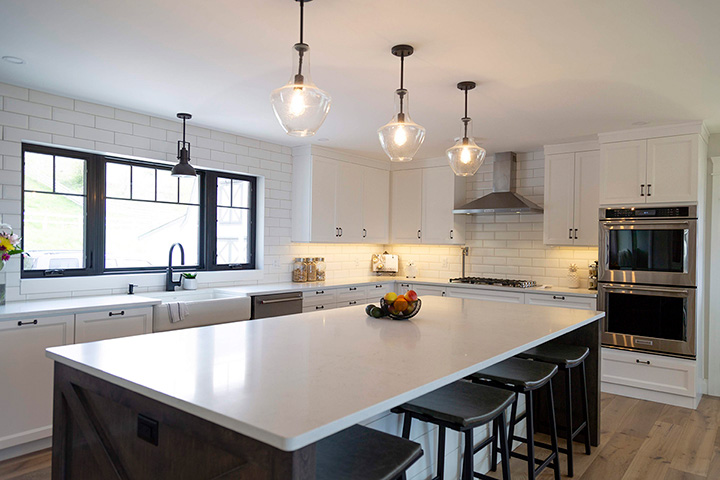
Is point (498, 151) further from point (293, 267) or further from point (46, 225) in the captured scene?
point (46, 225)

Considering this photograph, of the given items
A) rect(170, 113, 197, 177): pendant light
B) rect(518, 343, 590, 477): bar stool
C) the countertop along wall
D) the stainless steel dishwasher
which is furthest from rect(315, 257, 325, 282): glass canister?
rect(518, 343, 590, 477): bar stool

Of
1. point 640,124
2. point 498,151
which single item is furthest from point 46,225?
point 640,124

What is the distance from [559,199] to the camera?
203 inches

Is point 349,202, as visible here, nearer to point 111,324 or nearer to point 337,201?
point 337,201

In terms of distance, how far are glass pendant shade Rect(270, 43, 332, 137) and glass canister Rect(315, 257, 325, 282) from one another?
366cm

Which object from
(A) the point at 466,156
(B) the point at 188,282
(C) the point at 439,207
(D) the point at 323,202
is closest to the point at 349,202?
(D) the point at 323,202

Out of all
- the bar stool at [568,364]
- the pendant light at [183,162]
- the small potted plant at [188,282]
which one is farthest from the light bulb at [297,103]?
the small potted plant at [188,282]

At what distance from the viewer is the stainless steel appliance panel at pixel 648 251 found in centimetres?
416

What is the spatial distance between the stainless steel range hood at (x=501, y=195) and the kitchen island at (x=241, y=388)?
2950 mm

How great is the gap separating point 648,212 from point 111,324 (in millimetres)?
4499

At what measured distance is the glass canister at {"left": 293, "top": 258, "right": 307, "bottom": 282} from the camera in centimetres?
546

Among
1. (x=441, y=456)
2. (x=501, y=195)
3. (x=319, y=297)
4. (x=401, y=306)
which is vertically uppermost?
(x=501, y=195)

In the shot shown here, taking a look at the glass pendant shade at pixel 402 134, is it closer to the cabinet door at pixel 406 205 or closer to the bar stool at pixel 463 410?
the bar stool at pixel 463 410

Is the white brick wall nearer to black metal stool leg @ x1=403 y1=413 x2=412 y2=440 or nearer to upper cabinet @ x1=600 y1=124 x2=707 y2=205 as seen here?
upper cabinet @ x1=600 y1=124 x2=707 y2=205
